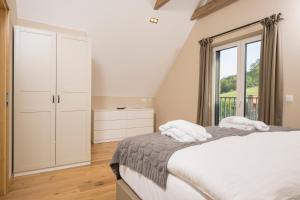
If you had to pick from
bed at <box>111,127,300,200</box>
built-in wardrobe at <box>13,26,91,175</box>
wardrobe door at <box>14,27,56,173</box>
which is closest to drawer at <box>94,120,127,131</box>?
built-in wardrobe at <box>13,26,91,175</box>

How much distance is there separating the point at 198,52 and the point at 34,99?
3.18 m

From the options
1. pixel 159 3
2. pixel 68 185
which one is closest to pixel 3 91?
pixel 68 185

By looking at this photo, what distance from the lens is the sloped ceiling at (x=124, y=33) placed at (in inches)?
129

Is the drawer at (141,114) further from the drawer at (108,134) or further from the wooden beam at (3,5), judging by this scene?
the wooden beam at (3,5)

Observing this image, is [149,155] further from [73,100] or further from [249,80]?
[249,80]

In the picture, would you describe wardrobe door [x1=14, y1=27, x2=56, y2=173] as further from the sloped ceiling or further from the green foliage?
the green foliage

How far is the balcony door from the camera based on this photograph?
11.0 ft

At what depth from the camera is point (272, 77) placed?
9.25ft

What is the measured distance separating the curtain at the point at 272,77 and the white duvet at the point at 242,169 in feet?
5.20

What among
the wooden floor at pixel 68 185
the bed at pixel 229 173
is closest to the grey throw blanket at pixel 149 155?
the bed at pixel 229 173

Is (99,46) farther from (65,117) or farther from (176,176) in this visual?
(176,176)

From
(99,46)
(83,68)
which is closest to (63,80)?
(83,68)

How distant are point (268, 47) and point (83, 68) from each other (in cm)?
274

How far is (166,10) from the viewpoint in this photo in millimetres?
3820
